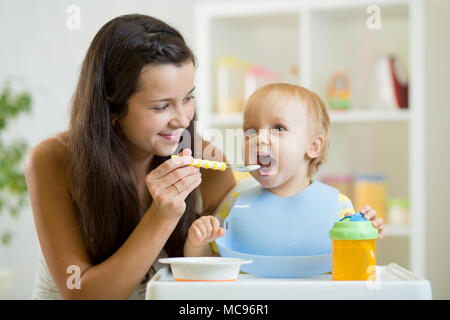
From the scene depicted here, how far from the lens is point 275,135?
0.78 metres

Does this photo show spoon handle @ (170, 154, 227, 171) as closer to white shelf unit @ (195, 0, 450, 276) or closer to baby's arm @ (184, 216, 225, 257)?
baby's arm @ (184, 216, 225, 257)

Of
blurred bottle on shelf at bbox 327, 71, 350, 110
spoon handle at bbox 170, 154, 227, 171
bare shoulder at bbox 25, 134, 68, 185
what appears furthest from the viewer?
blurred bottle on shelf at bbox 327, 71, 350, 110

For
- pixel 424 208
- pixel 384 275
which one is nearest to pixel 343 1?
pixel 424 208

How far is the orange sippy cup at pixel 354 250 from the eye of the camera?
0.68 m

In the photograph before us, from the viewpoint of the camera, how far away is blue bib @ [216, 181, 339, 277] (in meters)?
0.76

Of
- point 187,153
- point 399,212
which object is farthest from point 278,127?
point 399,212

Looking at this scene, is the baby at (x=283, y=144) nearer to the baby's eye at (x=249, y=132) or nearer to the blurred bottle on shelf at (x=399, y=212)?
the baby's eye at (x=249, y=132)

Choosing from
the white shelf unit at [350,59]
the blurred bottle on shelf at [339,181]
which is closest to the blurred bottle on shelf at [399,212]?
the white shelf unit at [350,59]

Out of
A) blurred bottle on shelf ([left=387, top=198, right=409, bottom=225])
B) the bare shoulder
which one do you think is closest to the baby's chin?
the bare shoulder

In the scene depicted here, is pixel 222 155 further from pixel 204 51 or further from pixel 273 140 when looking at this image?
pixel 204 51

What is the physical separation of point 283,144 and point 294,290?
227 mm

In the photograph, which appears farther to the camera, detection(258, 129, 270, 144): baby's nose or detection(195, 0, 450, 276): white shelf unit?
detection(195, 0, 450, 276): white shelf unit

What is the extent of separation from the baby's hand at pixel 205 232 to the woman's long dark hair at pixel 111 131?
9 cm

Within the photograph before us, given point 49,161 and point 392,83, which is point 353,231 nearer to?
point 49,161
